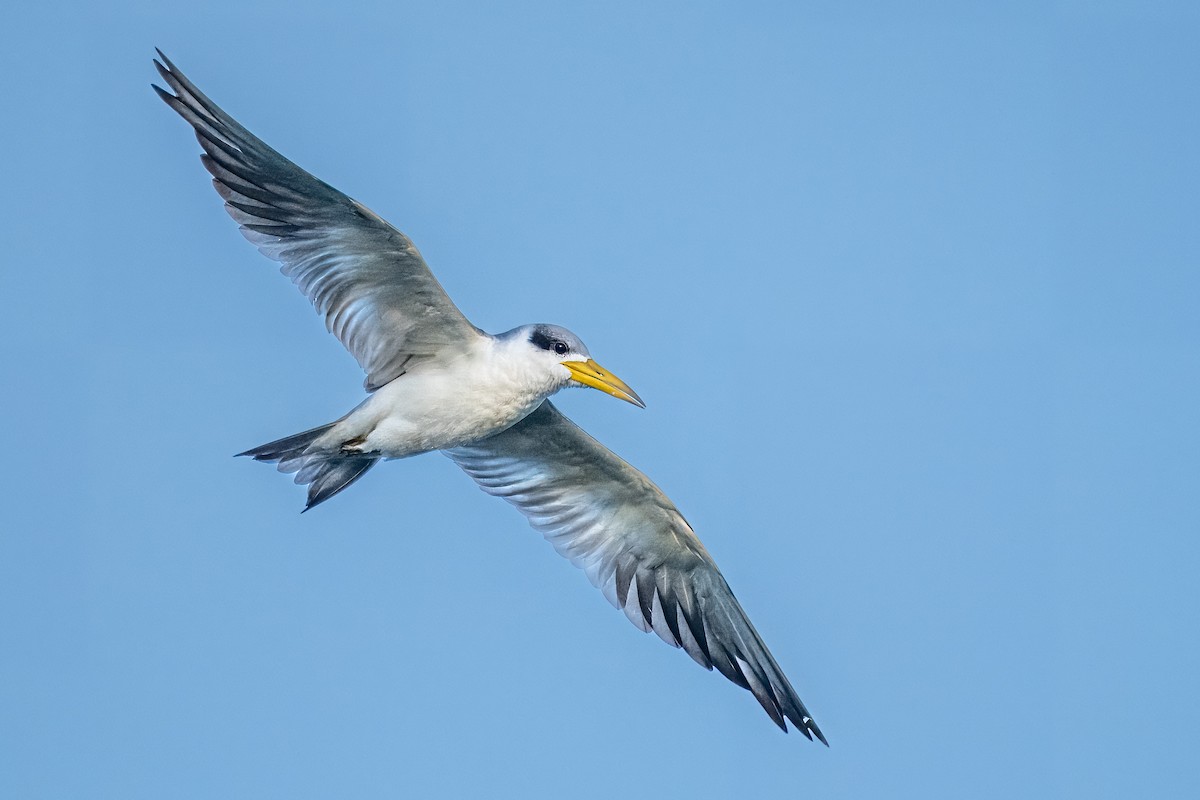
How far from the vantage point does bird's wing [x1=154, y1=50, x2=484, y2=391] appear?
9562 mm

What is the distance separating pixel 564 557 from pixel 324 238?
10.3ft

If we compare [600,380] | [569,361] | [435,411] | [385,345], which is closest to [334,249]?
[385,345]

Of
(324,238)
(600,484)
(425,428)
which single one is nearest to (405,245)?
(324,238)

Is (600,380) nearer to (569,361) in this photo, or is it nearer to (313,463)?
(569,361)

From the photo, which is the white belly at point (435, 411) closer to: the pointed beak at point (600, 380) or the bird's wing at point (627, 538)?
the pointed beak at point (600, 380)

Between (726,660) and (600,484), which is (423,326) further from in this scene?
(726,660)

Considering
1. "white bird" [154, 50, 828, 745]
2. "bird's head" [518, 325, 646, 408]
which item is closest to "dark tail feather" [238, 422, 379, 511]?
"white bird" [154, 50, 828, 745]

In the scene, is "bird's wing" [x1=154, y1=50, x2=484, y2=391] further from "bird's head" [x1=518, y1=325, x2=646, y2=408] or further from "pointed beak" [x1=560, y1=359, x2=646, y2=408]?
"pointed beak" [x1=560, y1=359, x2=646, y2=408]

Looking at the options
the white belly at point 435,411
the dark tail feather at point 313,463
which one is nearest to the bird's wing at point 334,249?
the white belly at point 435,411

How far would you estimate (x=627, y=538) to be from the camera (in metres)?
11.4

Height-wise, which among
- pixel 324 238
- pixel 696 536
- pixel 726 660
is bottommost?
pixel 726 660

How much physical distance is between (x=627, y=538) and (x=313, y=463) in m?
2.64

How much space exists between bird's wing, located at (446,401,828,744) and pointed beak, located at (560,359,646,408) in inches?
54.0

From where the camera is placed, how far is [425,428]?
32.5 feet
